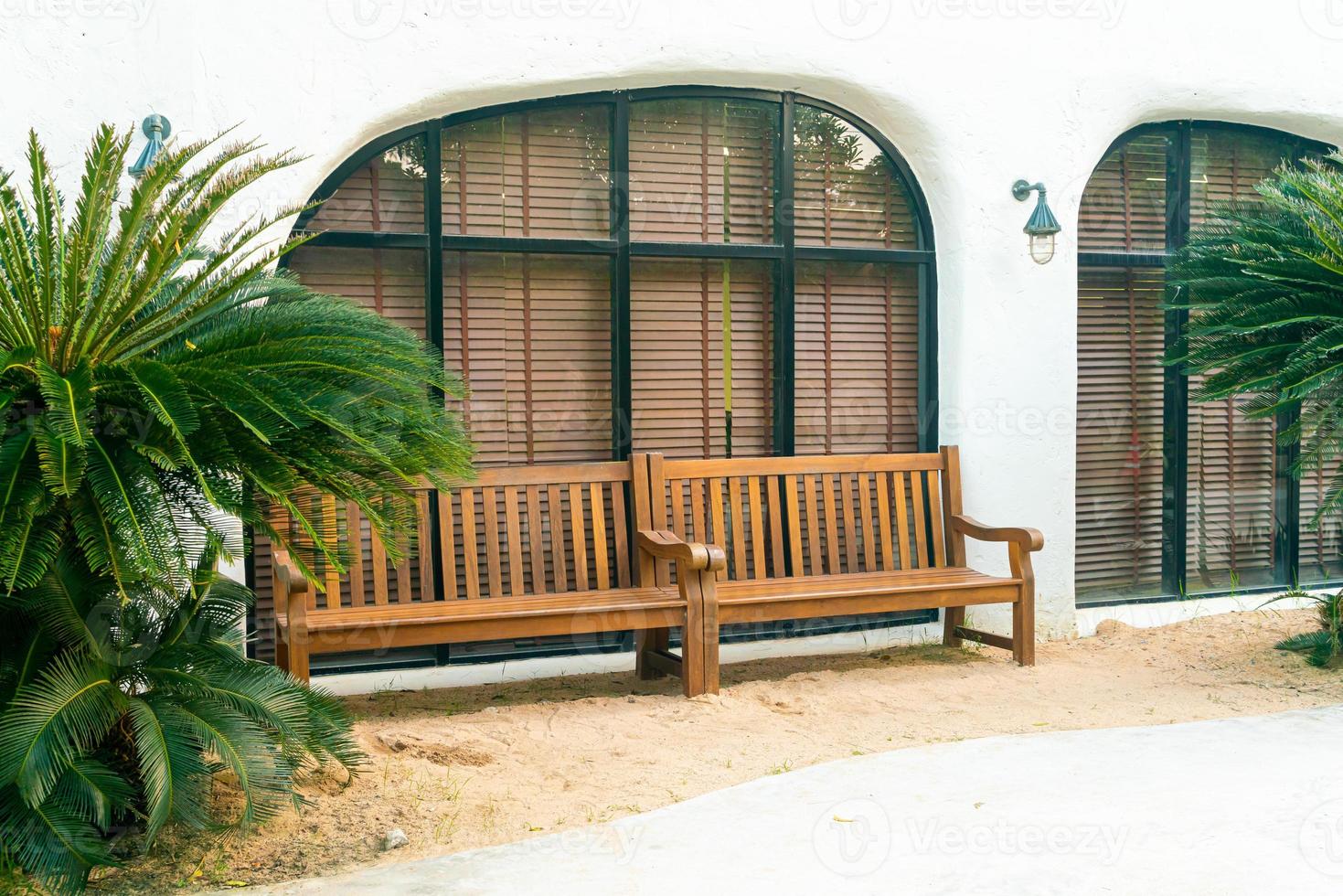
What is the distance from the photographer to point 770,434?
6.11 m

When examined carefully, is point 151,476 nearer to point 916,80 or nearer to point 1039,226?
point 916,80

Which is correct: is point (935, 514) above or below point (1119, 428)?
below

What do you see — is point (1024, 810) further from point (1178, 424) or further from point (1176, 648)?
point (1178, 424)

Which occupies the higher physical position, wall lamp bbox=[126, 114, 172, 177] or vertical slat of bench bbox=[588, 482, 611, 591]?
wall lamp bbox=[126, 114, 172, 177]

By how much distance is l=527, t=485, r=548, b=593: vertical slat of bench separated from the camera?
5445 mm

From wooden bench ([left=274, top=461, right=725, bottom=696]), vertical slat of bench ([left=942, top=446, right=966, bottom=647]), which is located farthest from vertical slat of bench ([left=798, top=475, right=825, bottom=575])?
wooden bench ([left=274, top=461, right=725, bottom=696])

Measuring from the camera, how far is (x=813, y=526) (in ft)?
19.3

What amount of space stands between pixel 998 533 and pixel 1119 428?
142 centimetres

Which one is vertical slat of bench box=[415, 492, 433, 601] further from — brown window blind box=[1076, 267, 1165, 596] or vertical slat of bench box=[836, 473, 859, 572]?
brown window blind box=[1076, 267, 1165, 596]

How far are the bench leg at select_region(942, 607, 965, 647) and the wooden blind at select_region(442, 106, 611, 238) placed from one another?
2471 millimetres

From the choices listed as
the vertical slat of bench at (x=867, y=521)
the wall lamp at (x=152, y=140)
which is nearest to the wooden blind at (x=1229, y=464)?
the vertical slat of bench at (x=867, y=521)

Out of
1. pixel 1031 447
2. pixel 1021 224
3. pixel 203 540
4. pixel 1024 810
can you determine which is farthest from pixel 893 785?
pixel 1021 224

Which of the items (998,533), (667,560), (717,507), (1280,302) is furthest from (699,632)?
(1280,302)

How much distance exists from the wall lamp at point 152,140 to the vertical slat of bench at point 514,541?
1880mm
